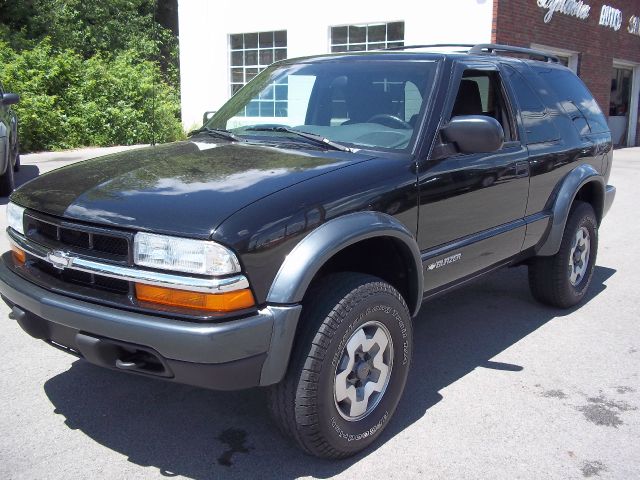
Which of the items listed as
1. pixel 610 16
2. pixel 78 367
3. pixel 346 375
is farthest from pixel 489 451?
pixel 610 16

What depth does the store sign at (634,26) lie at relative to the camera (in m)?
20.2

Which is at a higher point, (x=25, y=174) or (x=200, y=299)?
(x=200, y=299)

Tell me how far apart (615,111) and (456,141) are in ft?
65.5

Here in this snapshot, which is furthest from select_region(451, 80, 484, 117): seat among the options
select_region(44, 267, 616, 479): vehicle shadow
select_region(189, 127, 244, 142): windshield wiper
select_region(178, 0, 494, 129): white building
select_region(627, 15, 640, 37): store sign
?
select_region(627, 15, 640, 37): store sign

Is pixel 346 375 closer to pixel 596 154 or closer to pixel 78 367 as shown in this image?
pixel 78 367

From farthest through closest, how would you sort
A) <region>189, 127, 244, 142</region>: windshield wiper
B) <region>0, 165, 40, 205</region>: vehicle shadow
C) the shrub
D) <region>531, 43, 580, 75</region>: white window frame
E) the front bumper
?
<region>531, 43, 580, 75</region>: white window frame, the shrub, <region>0, 165, 40, 205</region>: vehicle shadow, <region>189, 127, 244, 142</region>: windshield wiper, the front bumper

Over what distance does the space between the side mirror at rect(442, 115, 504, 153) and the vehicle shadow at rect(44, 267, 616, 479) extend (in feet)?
4.61

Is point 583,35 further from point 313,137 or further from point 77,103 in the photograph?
point 313,137

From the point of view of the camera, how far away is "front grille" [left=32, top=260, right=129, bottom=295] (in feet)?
9.41

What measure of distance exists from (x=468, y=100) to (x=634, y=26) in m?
19.0

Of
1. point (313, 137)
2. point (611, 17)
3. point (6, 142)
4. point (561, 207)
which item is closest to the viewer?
point (313, 137)

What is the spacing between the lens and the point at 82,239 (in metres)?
2.97

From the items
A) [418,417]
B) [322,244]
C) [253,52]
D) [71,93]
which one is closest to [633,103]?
[253,52]

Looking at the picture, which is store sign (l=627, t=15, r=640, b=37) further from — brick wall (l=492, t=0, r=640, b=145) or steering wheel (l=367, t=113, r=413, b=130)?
steering wheel (l=367, t=113, r=413, b=130)
